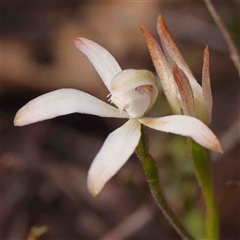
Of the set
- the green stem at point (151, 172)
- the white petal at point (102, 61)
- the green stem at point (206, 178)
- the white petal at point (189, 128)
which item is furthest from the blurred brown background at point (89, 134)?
the white petal at point (189, 128)

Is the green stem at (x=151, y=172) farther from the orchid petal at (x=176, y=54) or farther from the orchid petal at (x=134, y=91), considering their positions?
the orchid petal at (x=176, y=54)

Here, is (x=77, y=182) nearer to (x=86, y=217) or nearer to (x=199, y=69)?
(x=86, y=217)

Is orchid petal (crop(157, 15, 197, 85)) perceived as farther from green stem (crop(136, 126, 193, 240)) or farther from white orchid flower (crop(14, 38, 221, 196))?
green stem (crop(136, 126, 193, 240))

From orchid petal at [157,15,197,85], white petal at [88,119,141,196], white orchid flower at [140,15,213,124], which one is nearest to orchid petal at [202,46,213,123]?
white orchid flower at [140,15,213,124]

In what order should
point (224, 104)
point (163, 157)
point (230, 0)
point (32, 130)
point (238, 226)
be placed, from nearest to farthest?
point (163, 157) → point (238, 226) → point (32, 130) → point (224, 104) → point (230, 0)

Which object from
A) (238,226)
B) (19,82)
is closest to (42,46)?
(19,82)
